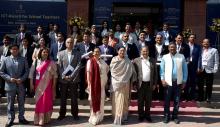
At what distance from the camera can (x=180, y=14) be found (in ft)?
60.6

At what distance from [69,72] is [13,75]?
1.43m

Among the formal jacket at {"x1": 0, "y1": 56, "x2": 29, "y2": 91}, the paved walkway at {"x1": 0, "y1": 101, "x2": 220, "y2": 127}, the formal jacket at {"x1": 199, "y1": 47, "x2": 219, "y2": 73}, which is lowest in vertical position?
the paved walkway at {"x1": 0, "y1": 101, "x2": 220, "y2": 127}

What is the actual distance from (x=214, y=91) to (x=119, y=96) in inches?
174

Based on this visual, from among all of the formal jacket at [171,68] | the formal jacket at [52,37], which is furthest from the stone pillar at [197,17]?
the formal jacket at [171,68]

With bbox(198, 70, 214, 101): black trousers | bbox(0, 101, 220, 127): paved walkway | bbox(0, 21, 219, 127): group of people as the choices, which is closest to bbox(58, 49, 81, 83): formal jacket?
bbox(0, 21, 219, 127): group of people

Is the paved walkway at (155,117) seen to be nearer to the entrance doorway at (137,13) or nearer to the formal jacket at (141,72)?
the formal jacket at (141,72)

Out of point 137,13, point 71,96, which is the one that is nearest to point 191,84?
point 71,96

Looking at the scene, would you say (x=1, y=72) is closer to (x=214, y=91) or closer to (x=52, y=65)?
(x=52, y=65)

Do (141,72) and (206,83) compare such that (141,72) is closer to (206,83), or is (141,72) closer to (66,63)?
(66,63)

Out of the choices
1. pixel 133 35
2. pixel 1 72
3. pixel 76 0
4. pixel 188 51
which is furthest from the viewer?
pixel 76 0

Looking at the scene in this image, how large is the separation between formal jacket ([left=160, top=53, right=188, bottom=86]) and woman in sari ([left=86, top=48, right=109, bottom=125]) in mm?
1465

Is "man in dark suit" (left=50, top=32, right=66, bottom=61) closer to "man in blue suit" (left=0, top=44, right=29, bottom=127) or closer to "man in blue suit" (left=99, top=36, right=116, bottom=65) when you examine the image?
"man in blue suit" (left=99, top=36, right=116, bottom=65)

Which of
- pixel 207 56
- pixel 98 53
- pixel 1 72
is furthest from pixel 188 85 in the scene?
pixel 1 72

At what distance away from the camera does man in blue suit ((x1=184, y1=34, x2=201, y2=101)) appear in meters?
12.5
